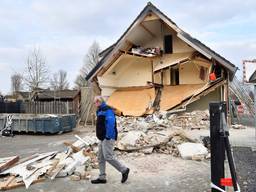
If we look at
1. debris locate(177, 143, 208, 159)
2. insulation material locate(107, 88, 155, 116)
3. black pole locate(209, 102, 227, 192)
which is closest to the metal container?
insulation material locate(107, 88, 155, 116)

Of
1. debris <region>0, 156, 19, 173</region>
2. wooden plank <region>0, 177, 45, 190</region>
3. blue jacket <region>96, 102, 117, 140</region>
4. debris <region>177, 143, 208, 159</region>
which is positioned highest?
blue jacket <region>96, 102, 117, 140</region>

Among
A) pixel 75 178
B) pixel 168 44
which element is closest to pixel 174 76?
pixel 168 44

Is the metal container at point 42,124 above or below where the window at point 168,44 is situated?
below

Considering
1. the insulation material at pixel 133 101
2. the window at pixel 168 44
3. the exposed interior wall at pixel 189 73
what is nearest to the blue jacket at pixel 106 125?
the insulation material at pixel 133 101

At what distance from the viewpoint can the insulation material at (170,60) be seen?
17288 millimetres

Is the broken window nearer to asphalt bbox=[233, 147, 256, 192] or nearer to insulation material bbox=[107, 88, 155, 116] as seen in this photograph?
insulation material bbox=[107, 88, 155, 116]

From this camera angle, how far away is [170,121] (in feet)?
51.0

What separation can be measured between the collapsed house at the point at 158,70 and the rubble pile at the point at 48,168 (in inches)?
348

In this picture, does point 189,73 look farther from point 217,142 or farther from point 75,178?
point 217,142

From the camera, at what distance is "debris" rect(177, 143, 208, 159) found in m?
8.57

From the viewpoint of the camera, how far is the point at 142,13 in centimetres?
1678

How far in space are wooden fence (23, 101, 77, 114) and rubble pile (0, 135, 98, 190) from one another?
1473 cm

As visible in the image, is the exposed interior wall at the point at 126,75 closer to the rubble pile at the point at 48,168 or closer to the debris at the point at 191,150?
the debris at the point at 191,150

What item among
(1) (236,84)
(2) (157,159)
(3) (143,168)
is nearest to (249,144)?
(2) (157,159)
